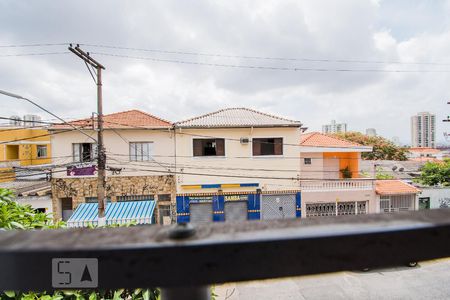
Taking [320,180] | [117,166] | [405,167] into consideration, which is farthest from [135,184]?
[405,167]

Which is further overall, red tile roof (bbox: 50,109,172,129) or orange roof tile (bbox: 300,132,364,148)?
orange roof tile (bbox: 300,132,364,148)

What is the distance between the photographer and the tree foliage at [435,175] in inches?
629

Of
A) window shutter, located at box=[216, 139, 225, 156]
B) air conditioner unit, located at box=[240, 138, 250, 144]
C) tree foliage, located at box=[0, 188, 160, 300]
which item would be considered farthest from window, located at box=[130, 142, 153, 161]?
tree foliage, located at box=[0, 188, 160, 300]

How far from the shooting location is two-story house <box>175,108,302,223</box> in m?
13.2

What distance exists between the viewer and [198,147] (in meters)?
13.4

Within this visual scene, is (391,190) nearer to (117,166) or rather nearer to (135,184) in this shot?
(135,184)

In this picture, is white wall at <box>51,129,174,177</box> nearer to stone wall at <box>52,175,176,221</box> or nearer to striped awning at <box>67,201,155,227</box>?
stone wall at <box>52,175,176,221</box>

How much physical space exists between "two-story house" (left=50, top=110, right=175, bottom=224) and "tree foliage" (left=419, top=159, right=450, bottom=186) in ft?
58.1

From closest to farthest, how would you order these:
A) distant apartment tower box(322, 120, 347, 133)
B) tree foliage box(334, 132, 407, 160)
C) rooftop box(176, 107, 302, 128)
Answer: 1. rooftop box(176, 107, 302, 128)
2. tree foliage box(334, 132, 407, 160)
3. distant apartment tower box(322, 120, 347, 133)

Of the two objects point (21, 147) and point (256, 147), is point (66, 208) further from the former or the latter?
point (21, 147)

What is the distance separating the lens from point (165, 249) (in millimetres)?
469

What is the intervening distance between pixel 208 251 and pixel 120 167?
44.8 feet

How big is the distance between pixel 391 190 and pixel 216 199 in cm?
1021

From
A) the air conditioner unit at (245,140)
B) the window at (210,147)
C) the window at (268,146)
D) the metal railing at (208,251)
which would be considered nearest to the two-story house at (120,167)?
the window at (210,147)
